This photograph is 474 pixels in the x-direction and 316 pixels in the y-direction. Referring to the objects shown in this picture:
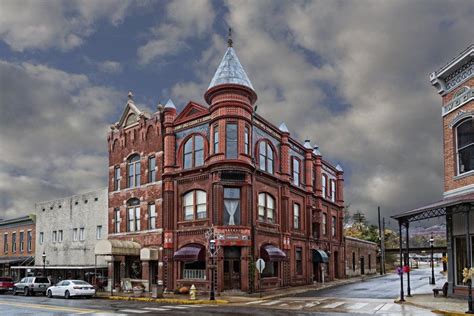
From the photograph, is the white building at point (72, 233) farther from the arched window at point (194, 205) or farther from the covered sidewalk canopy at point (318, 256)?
the covered sidewalk canopy at point (318, 256)

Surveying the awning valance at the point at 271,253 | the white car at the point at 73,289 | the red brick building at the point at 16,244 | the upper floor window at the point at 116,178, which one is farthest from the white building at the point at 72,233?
the awning valance at the point at 271,253

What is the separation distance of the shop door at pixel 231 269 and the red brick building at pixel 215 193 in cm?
7

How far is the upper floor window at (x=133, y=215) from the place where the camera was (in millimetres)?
43206

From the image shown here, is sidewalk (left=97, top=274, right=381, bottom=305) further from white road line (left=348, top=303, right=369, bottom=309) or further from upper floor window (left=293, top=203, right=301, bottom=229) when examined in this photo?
upper floor window (left=293, top=203, right=301, bottom=229)

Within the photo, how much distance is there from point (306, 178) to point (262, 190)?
10.6 m

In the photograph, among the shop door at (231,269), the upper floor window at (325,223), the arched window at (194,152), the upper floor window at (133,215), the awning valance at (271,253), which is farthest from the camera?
the upper floor window at (325,223)

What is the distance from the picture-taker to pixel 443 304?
2439 centimetres

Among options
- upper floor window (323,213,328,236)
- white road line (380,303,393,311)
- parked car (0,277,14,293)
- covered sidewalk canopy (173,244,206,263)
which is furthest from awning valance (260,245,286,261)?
parked car (0,277,14,293)

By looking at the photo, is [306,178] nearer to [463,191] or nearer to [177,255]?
[177,255]

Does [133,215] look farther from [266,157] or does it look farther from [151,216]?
[266,157]

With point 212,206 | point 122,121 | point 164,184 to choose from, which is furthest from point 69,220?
point 212,206

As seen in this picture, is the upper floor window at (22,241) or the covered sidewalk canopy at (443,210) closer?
the covered sidewalk canopy at (443,210)

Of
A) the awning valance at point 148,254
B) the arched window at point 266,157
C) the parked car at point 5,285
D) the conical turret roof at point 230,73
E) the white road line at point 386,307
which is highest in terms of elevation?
the conical turret roof at point 230,73

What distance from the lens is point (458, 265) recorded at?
2644cm
